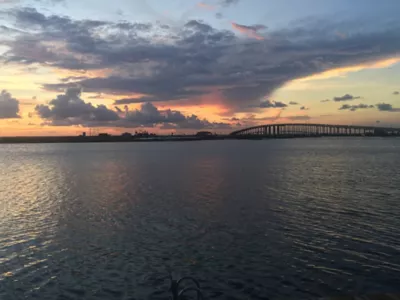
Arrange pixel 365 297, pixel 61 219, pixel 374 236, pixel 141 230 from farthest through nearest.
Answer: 1. pixel 61 219
2. pixel 141 230
3. pixel 374 236
4. pixel 365 297

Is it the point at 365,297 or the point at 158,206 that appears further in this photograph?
the point at 158,206

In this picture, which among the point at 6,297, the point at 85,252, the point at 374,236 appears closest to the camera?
the point at 6,297

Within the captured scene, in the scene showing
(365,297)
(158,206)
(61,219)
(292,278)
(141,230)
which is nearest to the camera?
(365,297)

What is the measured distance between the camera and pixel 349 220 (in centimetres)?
2508

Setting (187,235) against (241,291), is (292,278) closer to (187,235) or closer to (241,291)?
(241,291)

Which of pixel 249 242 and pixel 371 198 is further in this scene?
pixel 371 198

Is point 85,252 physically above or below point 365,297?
below

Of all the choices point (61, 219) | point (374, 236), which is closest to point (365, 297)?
point (374, 236)

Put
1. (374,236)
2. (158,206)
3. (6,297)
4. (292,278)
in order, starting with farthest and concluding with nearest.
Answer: (158,206) < (374,236) < (292,278) < (6,297)

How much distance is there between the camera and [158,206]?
32.1m

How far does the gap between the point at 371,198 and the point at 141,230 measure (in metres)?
21.0

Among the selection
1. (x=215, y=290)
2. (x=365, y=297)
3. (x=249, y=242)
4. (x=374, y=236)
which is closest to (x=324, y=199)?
(x=374, y=236)

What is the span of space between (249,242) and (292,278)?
5.07 meters

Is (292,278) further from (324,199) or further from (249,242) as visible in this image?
(324,199)
